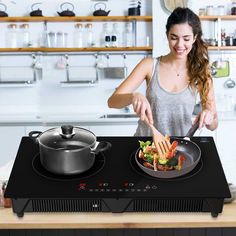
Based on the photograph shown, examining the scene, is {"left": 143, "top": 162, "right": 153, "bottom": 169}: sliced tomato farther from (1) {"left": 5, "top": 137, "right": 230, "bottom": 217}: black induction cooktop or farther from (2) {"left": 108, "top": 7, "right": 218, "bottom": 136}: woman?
(2) {"left": 108, "top": 7, "right": 218, "bottom": 136}: woman

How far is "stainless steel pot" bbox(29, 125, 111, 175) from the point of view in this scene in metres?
1.30

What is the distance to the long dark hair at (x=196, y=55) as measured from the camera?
2.01 metres

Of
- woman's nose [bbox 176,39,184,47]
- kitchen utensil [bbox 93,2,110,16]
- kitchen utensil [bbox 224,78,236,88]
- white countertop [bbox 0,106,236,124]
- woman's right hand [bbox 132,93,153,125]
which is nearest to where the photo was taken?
woman's right hand [bbox 132,93,153,125]

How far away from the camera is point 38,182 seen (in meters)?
1.32

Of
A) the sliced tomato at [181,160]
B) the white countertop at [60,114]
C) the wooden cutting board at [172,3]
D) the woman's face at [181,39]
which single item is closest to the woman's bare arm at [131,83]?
the woman's face at [181,39]

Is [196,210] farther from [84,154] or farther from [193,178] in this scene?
[84,154]

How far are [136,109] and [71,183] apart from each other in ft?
1.40

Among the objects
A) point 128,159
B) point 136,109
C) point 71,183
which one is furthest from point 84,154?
point 136,109

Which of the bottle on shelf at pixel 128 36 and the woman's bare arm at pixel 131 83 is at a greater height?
the bottle on shelf at pixel 128 36

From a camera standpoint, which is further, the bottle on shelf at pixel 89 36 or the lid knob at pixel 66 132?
the bottle on shelf at pixel 89 36

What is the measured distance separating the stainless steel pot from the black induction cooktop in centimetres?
3

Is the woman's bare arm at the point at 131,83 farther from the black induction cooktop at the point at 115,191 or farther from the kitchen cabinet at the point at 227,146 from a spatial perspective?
the kitchen cabinet at the point at 227,146

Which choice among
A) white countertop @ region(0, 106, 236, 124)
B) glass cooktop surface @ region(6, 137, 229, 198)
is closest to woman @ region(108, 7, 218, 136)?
glass cooktop surface @ region(6, 137, 229, 198)

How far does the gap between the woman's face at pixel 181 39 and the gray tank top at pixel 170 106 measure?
161mm
